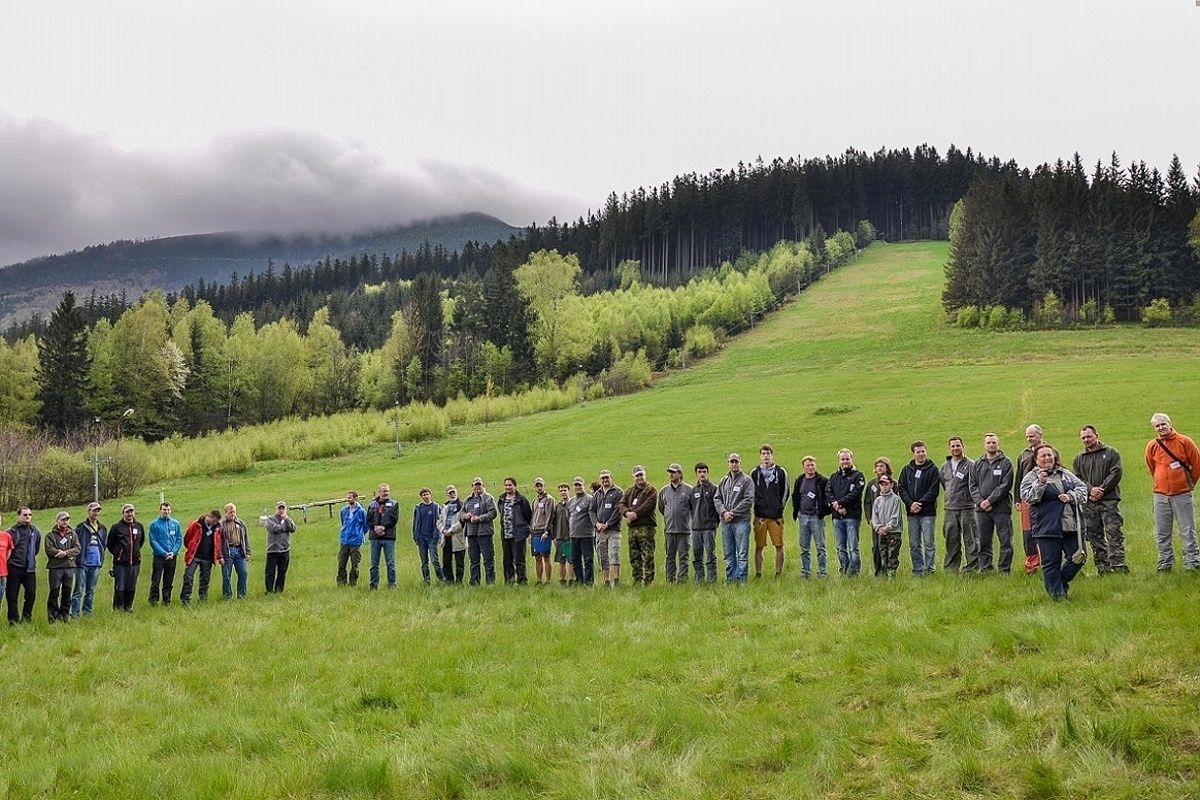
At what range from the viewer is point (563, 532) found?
15.3 meters

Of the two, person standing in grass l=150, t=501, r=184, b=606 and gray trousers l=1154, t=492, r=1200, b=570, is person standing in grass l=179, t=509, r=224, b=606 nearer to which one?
person standing in grass l=150, t=501, r=184, b=606

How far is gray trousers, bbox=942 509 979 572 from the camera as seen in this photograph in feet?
40.7

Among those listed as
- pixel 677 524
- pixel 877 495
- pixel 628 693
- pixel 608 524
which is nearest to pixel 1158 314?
pixel 877 495

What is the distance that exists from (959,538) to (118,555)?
14.5 m

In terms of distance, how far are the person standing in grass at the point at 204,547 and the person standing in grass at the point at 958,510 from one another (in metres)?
13.3

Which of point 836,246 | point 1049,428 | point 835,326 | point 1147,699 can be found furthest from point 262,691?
point 836,246

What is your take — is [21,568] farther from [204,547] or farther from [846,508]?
[846,508]

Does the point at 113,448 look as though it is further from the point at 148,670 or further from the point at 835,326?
the point at 835,326

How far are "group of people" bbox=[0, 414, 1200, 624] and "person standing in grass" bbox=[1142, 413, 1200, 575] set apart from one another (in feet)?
0.07

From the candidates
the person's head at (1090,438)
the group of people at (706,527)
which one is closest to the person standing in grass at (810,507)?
the group of people at (706,527)

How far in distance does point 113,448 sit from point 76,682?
47.6 m

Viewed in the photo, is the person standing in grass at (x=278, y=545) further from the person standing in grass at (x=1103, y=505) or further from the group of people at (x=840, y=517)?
the person standing in grass at (x=1103, y=505)

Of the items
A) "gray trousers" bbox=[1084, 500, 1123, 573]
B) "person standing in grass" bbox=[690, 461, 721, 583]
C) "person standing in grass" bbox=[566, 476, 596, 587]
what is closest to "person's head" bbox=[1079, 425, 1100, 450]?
"gray trousers" bbox=[1084, 500, 1123, 573]

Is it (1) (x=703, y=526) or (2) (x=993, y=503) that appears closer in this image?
(2) (x=993, y=503)
